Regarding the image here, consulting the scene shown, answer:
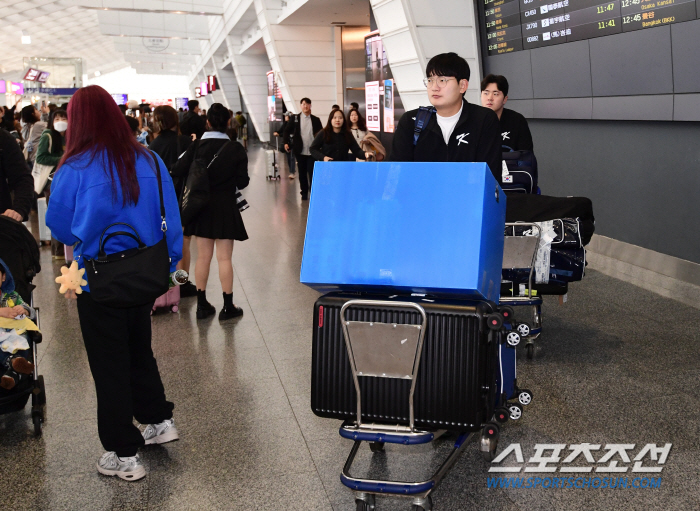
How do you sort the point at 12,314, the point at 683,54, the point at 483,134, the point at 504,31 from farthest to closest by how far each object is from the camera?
the point at 504,31 < the point at 683,54 < the point at 12,314 < the point at 483,134

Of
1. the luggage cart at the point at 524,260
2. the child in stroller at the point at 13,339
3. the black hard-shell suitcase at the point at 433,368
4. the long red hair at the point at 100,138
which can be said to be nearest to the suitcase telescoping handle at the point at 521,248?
the luggage cart at the point at 524,260

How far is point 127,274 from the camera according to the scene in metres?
2.96

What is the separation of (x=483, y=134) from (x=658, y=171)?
401cm

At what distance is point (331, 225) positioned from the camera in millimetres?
2607

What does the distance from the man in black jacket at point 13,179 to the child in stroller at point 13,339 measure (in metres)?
0.94

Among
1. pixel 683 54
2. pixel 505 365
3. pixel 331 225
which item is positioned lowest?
pixel 505 365

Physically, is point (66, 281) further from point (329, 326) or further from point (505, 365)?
point (505, 365)

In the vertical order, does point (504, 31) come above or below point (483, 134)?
above

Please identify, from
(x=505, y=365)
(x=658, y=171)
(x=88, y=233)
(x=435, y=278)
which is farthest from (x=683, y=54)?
(x=88, y=233)

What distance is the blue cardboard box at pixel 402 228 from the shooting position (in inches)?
97.4

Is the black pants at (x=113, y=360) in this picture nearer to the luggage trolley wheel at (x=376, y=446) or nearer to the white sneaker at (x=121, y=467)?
the white sneaker at (x=121, y=467)

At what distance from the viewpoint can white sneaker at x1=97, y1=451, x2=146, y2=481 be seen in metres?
3.12

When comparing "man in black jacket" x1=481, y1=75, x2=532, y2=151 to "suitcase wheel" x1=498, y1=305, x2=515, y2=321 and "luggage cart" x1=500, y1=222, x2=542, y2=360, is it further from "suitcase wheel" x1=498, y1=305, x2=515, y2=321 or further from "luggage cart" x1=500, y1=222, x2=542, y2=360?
"suitcase wheel" x1=498, y1=305, x2=515, y2=321

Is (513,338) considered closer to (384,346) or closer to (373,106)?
(384,346)
